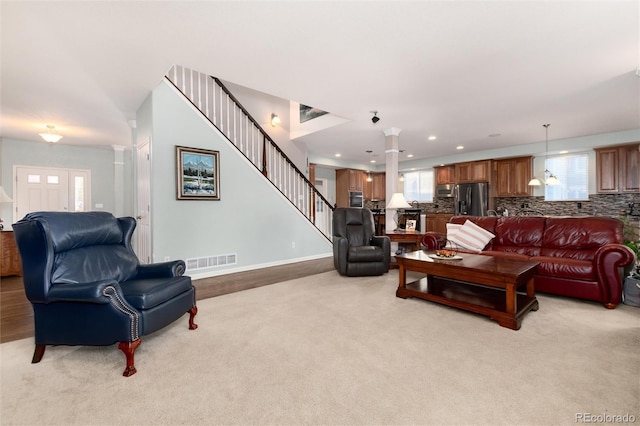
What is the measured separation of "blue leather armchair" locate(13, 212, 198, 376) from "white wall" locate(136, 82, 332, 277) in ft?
5.42

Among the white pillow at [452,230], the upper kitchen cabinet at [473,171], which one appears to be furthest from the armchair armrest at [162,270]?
the upper kitchen cabinet at [473,171]

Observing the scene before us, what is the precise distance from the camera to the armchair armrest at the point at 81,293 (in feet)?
6.37

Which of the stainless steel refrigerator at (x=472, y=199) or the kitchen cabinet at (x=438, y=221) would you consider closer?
the stainless steel refrigerator at (x=472, y=199)

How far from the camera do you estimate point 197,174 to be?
14.4 feet

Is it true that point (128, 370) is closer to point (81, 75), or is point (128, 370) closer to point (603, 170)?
point (81, 75)

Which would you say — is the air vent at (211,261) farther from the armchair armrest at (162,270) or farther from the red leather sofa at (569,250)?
the red leather sofa at (569,250)

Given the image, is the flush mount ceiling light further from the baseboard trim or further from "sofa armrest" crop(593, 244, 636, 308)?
"sofa armrest" crop(593, 244, 636, 308)

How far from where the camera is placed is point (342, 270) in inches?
177

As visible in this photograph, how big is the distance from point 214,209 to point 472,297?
12.5 feet

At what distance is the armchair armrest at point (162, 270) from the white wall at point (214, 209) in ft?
4.63

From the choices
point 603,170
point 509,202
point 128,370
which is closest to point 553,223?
point 603,170

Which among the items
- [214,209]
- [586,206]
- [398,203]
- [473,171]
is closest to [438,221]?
[473,171]

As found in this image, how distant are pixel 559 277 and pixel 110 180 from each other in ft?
29.9

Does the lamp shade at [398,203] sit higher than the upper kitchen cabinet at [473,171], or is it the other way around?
the upper kitchen cabinet at [473,171]
